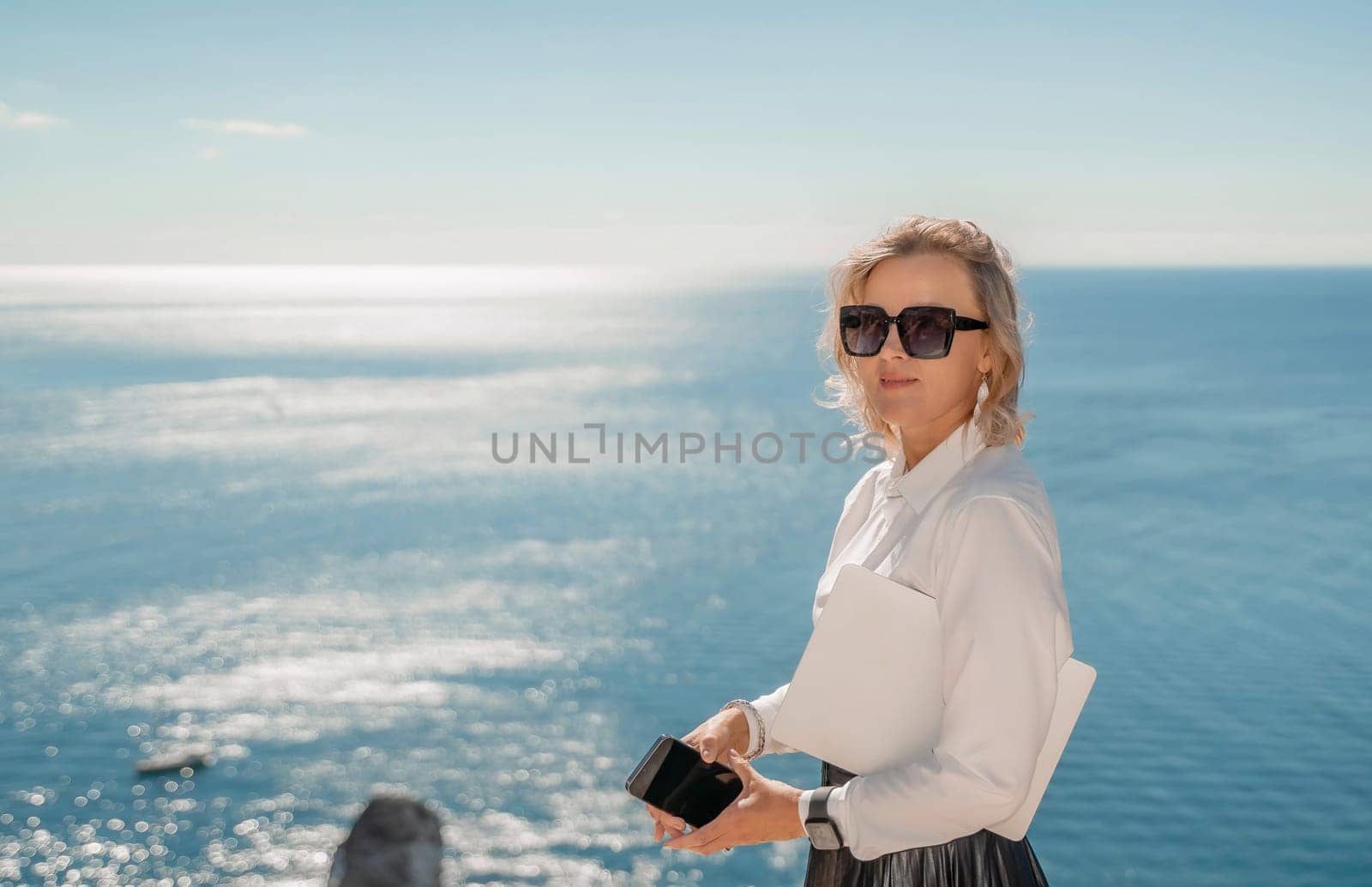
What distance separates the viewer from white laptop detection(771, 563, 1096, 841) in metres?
1.74

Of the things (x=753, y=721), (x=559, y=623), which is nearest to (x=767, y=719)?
(x=753, y=721)

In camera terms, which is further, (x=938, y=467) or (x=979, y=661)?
(x=938, y=467)

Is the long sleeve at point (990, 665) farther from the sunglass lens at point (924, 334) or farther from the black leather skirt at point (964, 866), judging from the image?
the sunglass lens at point (924, 334)

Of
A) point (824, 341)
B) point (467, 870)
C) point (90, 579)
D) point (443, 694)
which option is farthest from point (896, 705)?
point (90, 579)

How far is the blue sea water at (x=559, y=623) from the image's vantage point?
111 feet

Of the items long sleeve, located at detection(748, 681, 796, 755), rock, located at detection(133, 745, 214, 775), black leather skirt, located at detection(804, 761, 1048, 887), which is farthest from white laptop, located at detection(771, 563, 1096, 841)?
rock, located at detection(133, 745, 214, 775)

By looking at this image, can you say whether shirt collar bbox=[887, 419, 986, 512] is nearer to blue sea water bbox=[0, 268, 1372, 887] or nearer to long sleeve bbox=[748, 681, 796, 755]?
long sleeve bbox=[748, 681, 796, 755]

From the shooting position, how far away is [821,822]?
1.74 metres

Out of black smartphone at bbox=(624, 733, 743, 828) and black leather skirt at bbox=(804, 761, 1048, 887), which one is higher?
black smartphone at bbox=(624, 733, 743, 828)

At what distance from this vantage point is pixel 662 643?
44.6m

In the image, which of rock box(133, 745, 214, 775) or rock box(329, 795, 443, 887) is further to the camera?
rock box(133, 745, 214, 775)

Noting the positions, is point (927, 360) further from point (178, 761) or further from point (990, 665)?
point (178, 761)

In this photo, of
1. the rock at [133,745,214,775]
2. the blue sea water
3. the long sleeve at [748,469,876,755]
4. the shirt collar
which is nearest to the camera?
the shirt collar

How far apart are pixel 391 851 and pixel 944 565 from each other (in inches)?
924
